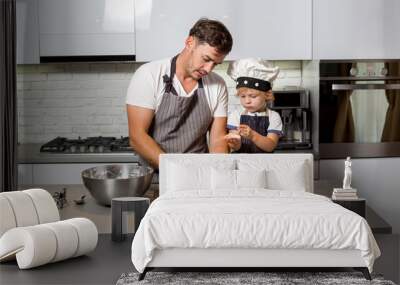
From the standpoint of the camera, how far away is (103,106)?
23.9 feet

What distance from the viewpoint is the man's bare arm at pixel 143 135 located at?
4973 mm

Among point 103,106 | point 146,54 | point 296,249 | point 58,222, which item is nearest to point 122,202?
point 58,222

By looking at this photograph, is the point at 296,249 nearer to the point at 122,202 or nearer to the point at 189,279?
the point at 189,279

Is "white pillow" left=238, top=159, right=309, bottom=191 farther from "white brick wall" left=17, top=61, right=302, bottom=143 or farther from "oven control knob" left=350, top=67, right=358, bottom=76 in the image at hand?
"white brick wall" left=17, top=61, right=302, bottom=143

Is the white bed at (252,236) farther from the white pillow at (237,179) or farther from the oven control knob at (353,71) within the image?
the oven control knob at (353,71)

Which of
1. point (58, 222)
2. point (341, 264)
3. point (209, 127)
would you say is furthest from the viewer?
point (209, 127)

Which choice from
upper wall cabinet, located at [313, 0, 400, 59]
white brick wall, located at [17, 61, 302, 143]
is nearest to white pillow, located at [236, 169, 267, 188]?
upper wall cabinet, located at [313, 0, 400, 59]

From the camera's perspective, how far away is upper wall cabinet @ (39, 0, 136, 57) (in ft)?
22.0

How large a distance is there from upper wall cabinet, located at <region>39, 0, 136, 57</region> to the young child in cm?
183

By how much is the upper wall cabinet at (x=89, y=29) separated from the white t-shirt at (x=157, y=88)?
5.67 ft

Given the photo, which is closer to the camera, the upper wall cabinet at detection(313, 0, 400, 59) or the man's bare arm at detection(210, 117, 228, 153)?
the man's bare arm at detection(210, 117, 228, 153)

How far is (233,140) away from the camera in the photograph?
16.5ft

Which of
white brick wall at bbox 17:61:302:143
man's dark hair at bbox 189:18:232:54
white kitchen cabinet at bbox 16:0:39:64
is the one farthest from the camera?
white brick wall at bbox 17:61:302:143

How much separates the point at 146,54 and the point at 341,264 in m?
3.44
